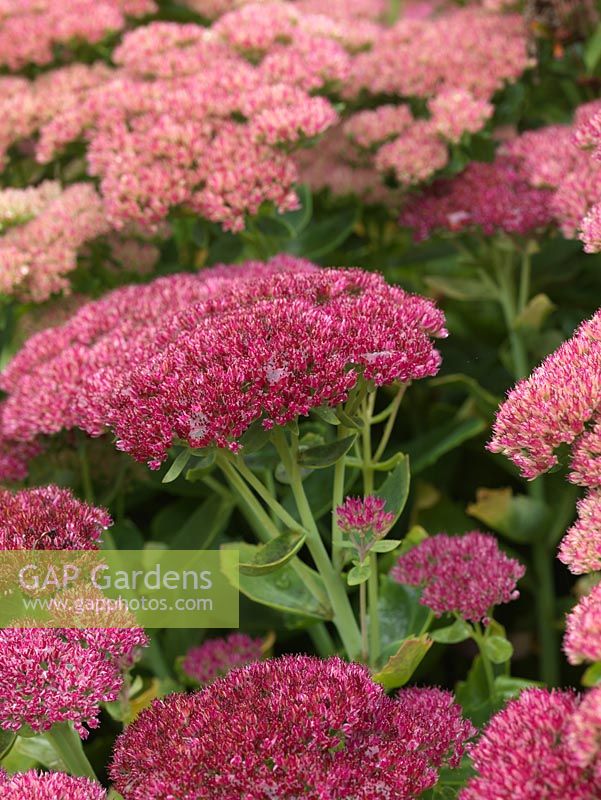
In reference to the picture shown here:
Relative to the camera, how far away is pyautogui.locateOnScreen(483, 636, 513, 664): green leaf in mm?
1186

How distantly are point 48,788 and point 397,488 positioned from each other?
500mm

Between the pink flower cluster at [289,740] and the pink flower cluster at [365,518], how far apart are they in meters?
0.14

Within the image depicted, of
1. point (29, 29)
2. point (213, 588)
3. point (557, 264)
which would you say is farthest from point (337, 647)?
point (29, 29)

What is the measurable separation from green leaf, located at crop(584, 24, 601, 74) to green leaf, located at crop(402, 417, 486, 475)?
67 centimetres

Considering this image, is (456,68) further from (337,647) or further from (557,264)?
(337,647)

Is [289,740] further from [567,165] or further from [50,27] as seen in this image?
[50,27]

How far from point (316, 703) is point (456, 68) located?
4.00 ft

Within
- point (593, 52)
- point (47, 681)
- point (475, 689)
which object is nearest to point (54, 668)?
point (47, 681)

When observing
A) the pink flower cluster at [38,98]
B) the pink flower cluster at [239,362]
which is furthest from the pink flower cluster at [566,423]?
the pink flower cluster at [38,98]

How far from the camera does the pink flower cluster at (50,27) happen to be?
1.95 meters

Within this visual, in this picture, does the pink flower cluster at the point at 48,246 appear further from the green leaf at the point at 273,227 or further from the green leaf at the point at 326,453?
the green leaf at the point at 326,453

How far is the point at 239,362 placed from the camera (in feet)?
3.35

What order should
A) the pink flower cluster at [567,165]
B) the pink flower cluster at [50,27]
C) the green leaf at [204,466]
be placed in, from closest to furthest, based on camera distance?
the green leaf at [204,466], the pink flower cluster at [567,165], the pink flower cluster at [50,27]

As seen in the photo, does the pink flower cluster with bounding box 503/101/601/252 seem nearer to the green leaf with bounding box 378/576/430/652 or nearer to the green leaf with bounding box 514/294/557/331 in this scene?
the green leaf with bounding box 514/294/557/331
